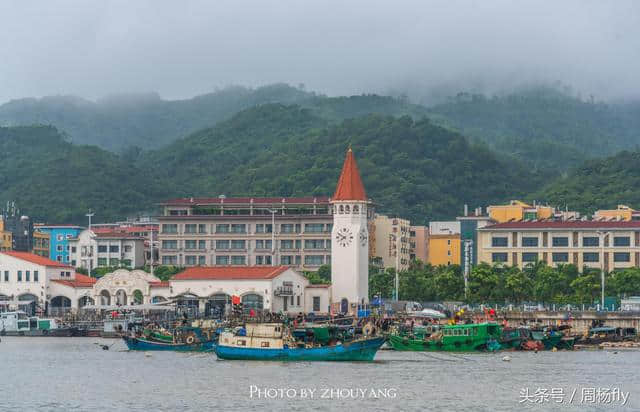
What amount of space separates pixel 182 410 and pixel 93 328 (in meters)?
72.2

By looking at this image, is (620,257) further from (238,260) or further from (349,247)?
(238,260)

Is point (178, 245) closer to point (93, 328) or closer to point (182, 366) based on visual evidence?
point (93, 328)

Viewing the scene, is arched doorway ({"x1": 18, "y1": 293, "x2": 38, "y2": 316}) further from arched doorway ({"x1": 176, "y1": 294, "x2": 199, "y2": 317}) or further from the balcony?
the balcony

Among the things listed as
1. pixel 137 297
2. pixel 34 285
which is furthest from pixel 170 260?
pixel 34 285

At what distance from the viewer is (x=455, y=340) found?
114m

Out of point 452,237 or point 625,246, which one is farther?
point 452,237

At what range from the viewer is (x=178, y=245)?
617 ft

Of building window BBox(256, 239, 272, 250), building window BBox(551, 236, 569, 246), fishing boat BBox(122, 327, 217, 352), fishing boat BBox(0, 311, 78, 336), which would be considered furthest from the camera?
building window BBox(256, 239, 272, 250)


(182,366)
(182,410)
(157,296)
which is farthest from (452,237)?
(182,410)

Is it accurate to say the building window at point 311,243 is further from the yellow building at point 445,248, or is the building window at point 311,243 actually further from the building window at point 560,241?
the building window at point 560,241

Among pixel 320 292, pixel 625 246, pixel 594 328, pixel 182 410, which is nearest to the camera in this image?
pixel 182 410

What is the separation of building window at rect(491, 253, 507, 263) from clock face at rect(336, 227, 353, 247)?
2695cm

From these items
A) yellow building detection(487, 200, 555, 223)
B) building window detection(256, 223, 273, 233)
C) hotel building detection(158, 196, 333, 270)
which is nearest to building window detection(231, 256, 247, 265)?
hotel building detection(158, 196, 333, 270)

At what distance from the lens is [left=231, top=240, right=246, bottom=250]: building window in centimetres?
18675
